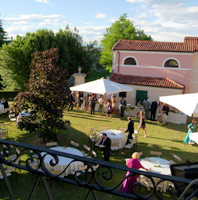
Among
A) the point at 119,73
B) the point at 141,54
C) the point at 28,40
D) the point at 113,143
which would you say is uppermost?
the point at 28,40

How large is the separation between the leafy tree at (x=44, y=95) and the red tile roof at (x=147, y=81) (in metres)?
12.8

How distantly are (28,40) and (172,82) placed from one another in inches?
703

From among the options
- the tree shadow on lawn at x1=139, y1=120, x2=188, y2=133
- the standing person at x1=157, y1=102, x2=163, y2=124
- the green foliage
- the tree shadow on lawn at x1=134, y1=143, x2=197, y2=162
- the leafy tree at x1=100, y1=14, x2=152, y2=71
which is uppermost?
the leafy tree at x1=100, y1=14, x2=152, y2=71

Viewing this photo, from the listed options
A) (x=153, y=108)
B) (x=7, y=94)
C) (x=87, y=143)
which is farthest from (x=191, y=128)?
(x=7, y=94)

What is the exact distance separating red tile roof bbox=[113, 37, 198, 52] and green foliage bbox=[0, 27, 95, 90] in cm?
776

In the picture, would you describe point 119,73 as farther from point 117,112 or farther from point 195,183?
point 195,183

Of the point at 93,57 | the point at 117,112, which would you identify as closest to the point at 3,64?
the point at 93,57

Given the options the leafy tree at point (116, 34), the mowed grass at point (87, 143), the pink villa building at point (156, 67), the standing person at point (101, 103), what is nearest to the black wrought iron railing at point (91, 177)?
the mowed grass at point (87, 143)

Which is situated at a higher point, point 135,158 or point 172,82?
point 172,82

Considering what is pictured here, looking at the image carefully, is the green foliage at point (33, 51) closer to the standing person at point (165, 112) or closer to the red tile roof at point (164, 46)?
the red tile roof at point (164, 46)

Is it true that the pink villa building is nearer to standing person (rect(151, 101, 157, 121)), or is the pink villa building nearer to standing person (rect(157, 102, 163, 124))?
standing person (rect(151, 101, 157, 121))

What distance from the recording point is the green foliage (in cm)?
2734

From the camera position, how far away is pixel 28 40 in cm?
2777

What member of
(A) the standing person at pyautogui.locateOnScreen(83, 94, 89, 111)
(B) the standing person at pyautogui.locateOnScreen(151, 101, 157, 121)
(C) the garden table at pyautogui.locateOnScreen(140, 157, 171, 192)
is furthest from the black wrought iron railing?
(A) the standing person at pyautogui.locateOnScreen(83, 94, 89, 111)
